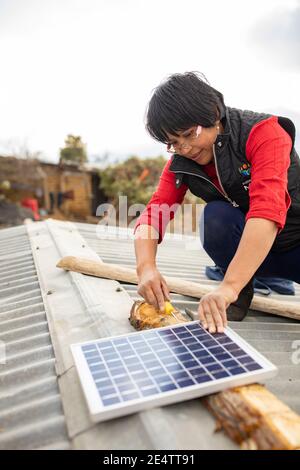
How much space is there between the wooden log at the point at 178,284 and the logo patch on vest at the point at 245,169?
0.86m

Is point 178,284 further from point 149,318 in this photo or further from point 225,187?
point 149,318

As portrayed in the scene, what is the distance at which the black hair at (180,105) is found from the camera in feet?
6.63

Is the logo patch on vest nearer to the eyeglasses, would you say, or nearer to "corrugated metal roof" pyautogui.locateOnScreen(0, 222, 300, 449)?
the eyeglasses

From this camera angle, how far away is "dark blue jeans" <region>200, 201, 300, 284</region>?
2609 mm

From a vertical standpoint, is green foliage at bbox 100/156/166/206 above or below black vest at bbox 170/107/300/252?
below

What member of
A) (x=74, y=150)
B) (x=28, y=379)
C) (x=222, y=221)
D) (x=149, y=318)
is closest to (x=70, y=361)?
(x=28, y=379)

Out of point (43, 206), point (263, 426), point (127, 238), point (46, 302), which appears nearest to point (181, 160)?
point (46, 302)

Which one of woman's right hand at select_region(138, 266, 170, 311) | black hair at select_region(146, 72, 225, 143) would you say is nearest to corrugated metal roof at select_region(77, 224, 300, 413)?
woman's right hand at select_region(138, 266, 170, 311)

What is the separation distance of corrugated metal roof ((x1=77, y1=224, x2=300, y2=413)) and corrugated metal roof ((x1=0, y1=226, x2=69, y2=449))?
2.50 feet

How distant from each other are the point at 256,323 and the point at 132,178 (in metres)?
17.5

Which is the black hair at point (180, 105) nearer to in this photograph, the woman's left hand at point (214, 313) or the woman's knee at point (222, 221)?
the woman's knee at point (222, 221)

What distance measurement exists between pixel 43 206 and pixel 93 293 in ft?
59.1

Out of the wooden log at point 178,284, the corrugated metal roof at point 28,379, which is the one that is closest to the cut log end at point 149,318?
the corrugated metal roof at point 28,379

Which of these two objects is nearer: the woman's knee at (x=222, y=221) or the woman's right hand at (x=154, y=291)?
the woman's right hand at (x=154, y=291)
